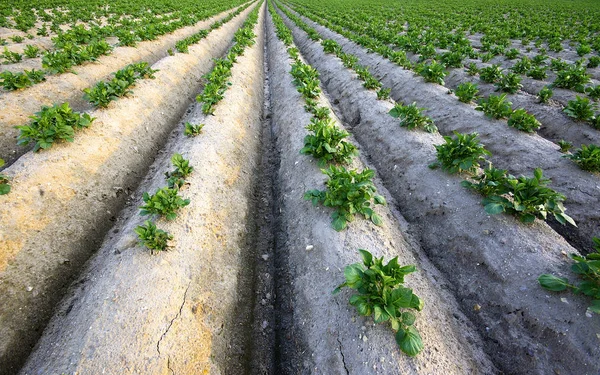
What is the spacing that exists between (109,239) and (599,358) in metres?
9.93

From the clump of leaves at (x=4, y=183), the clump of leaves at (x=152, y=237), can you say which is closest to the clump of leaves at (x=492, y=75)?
the clump of leaves at (x=152, y=237)

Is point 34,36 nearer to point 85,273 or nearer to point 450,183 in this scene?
point 85,273

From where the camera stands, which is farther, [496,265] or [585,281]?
[496,265]

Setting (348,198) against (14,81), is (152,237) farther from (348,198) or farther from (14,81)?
(14,81)

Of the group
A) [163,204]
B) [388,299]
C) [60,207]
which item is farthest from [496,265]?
[60,207]

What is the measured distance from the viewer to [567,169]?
7.72 m

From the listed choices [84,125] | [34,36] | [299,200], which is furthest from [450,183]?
[34,36]

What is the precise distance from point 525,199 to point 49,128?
491 inches

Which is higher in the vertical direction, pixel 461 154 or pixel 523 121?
pixel 523 121

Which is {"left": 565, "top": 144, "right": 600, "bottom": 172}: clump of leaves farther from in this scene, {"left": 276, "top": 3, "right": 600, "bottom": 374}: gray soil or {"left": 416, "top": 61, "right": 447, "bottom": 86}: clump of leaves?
{"left": 416, "top": 61, "right": 447, "bottom": 86}: clump of leaves

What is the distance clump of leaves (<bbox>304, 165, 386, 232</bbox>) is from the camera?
618 cm

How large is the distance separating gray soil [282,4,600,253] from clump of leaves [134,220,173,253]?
31.6ft

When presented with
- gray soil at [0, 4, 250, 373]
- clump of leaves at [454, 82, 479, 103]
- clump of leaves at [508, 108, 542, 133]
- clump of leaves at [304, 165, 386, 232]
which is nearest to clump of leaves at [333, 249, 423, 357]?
clump of leaves at [304, 165, 386, 232]

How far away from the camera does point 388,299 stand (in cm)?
434
